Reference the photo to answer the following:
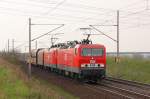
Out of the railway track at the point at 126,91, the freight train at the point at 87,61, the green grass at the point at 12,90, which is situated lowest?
the railway track at the point at 126,91

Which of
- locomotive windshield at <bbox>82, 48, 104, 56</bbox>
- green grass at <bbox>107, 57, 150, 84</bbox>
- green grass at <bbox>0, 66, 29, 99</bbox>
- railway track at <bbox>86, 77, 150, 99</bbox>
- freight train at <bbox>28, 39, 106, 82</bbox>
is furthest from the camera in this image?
green grass at <bbox>107, 57, 150, 84</bbox>

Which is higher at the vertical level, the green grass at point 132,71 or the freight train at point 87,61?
the freight train at point 87,61

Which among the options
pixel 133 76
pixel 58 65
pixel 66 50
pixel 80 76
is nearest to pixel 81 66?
pixel 80 76

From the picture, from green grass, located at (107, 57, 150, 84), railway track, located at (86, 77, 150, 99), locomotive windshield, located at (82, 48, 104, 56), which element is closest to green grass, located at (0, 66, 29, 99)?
railway track, located at (86, 77, 150, 99)

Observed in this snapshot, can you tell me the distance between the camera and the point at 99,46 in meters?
36.2

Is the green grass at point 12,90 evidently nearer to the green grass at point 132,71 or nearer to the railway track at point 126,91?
the railway track at point 126,91

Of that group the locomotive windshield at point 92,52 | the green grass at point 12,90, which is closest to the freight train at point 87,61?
the locomotive windshield at point 92,52

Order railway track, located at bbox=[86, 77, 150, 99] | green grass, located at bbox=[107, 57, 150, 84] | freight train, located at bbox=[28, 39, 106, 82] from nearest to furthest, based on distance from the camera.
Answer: railway track, located at bbox=[86, 77, 150, 99], freight train, located at bbox=[28, 39, 106, 82], green grass, located at bbox=[107, 57, 150, 84]

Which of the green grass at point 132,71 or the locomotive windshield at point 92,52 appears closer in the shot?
the locomotive windshield at point 92,52

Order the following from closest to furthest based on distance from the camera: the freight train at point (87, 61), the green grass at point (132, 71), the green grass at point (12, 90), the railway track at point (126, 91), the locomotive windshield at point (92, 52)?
the green grass at point (12, 90), the railway track at point (126, 91), the freight train at point (87, 61), the locomotive windshield at point (92, 52), the green grass at point (132, 71)

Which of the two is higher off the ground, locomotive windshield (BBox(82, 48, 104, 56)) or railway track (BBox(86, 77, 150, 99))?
locomotive windshield (BBox(82, 48, 104, 56))

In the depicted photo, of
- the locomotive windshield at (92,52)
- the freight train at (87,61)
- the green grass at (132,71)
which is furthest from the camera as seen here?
the green grass at (132,71)

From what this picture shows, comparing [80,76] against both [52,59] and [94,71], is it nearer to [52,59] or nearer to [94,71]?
[94,71]

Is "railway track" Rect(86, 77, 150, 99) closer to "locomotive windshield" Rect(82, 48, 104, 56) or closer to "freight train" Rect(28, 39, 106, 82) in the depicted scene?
"freight train" Rect(28, 39, 106, 82)
